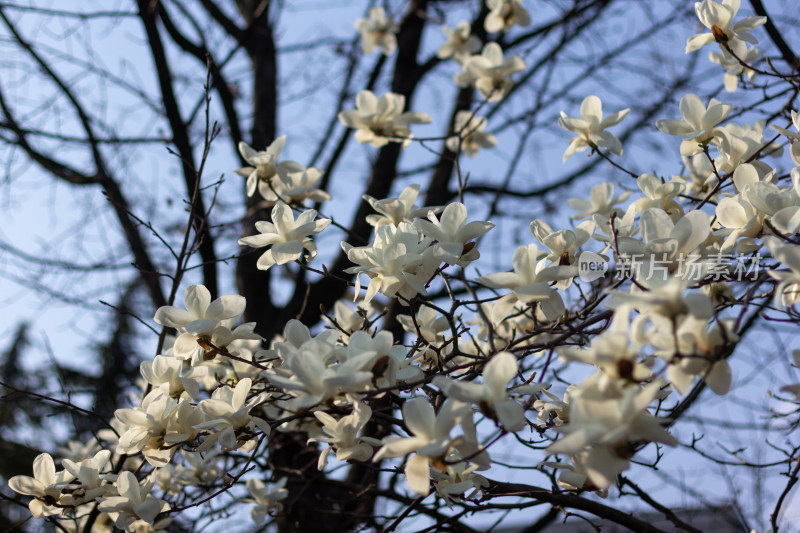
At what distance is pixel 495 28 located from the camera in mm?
2578

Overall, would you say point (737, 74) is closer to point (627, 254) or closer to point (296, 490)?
point (627, 254)

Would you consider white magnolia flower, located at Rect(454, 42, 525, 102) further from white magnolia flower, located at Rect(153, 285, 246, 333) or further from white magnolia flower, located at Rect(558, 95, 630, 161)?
white magnolia flower, located at Rect(153, 285, 246, 333)

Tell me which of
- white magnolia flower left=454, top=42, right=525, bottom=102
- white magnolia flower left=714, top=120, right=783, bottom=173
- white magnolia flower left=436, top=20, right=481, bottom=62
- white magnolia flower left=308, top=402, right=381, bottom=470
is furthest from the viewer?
white magnolia flower left=436, top=20, right=481, bottom=62

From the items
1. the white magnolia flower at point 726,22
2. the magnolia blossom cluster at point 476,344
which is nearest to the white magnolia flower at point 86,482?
the magnolia blossom cluster at point 476,344

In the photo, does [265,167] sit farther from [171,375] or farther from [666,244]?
[666,244]

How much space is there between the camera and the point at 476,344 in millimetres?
1263

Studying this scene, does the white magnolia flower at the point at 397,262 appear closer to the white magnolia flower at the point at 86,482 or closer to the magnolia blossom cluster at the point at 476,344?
the magnolia blossom cluster at the point at 476,344

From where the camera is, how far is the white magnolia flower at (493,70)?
2.08 metres

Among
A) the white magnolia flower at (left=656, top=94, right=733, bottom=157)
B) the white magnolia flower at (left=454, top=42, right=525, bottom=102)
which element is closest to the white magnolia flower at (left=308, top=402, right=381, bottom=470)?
the white magnolia flower at (left=656, top=94, right=733, bottom=157)

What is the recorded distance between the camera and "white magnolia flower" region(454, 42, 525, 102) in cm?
208

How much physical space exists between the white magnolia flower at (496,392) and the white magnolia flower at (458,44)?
6.79 ft

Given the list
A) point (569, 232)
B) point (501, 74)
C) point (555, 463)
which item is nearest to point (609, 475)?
point (555, 463)

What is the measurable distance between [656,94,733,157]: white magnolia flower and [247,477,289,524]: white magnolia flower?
131 cm

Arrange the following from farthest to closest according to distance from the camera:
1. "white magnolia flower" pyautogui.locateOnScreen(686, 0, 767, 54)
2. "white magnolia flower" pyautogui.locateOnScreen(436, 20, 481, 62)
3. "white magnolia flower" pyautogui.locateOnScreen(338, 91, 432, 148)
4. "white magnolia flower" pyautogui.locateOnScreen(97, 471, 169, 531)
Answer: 1. "white magnolia flower" pyautogui.locateOnScreen(436, 20, 481, 62)
2. "white magnolia flower" pyautogui.locateOnScreen(338, 91, 432, 148)
3. "white magnolia flower" pyautogui.locateOnScreen(686, 0, 767, 54)
4. "white magnolia flower" pyautogui.locateOnScreen(97, 471, 169, 531)
